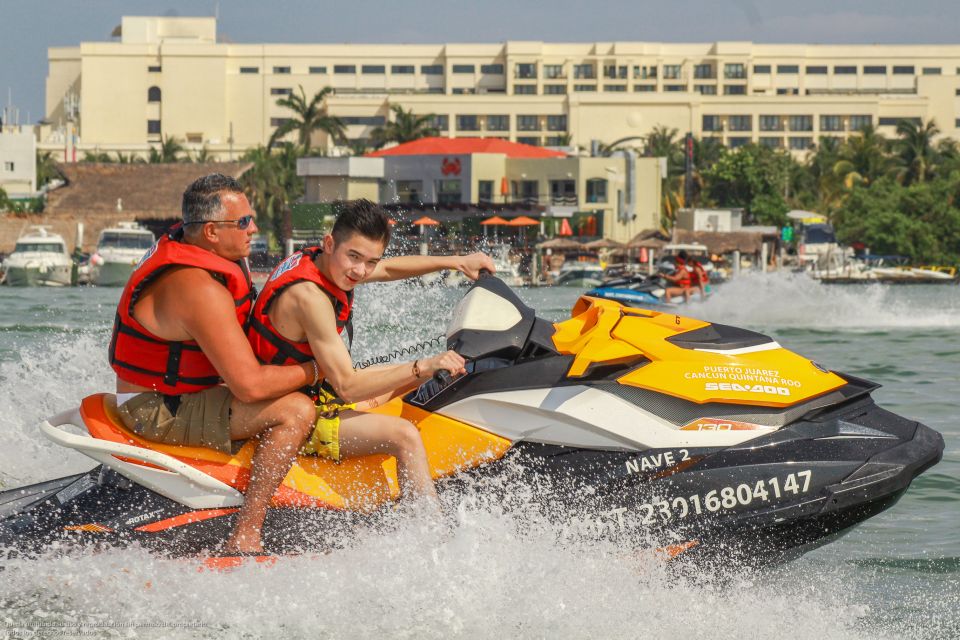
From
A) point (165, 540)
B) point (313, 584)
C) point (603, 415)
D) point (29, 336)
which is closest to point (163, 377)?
point (165, 540)

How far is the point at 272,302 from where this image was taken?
3.98m

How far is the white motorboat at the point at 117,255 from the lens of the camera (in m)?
36.7

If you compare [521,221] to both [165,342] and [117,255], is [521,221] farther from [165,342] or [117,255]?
[165,342]

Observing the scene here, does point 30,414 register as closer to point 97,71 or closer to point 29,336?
point 29,336

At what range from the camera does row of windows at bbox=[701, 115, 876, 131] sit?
9994 cm

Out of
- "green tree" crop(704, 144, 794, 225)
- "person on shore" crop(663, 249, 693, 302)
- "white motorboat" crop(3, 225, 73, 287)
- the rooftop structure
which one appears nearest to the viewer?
"person on shore" crop(663, 249, 693, 302)

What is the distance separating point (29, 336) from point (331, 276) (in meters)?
11.4

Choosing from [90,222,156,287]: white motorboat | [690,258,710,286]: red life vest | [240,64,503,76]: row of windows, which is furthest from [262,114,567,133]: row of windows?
[690,258,710,286]: red life vest

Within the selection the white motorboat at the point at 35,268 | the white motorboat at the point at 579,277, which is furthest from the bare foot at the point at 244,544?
the white motorboat at the point at 579,277

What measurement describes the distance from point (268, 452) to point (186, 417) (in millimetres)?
300

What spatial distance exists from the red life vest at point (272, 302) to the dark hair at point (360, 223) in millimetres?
127

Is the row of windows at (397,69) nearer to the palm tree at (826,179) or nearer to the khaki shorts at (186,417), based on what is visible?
the palm tree at (826,179)

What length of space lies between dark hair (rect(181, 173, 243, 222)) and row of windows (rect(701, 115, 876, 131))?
98025 mm

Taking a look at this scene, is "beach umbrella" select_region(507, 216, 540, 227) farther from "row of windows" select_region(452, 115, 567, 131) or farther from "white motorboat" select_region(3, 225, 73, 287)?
"row of windows" select_region(452, 115, 567, 131)
